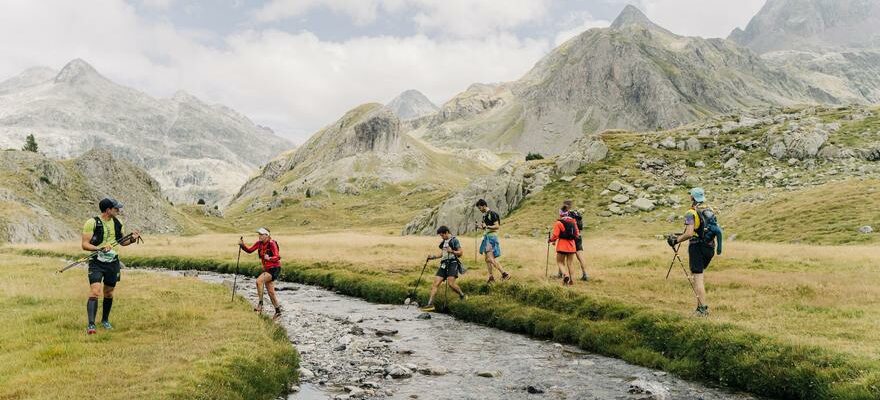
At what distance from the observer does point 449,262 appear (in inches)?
1024

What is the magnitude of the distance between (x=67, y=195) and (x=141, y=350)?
3670 inches

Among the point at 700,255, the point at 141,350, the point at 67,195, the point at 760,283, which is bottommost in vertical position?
the point at 141,350

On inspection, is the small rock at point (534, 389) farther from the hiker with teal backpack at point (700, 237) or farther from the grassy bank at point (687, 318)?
the hiker with teal backpack at point (700, 237)

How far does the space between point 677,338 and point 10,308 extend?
23.5 meters

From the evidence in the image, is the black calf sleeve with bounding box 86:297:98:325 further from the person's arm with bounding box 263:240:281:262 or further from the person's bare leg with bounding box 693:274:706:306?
the person's bare leg with bounding box 693:274:706:306

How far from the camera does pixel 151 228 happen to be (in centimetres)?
9800

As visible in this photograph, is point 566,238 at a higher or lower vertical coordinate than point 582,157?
lower

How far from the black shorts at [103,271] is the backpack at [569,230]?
1790 cm

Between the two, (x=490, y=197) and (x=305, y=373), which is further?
(x=490, y=197)

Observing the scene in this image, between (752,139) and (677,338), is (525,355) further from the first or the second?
(752,139)

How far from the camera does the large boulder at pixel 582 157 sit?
3098 inches

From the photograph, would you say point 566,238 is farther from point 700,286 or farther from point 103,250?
point 103,250

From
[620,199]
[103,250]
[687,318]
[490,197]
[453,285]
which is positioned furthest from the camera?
[490,197]

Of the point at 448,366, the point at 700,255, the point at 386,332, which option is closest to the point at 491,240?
the point at 386,332
